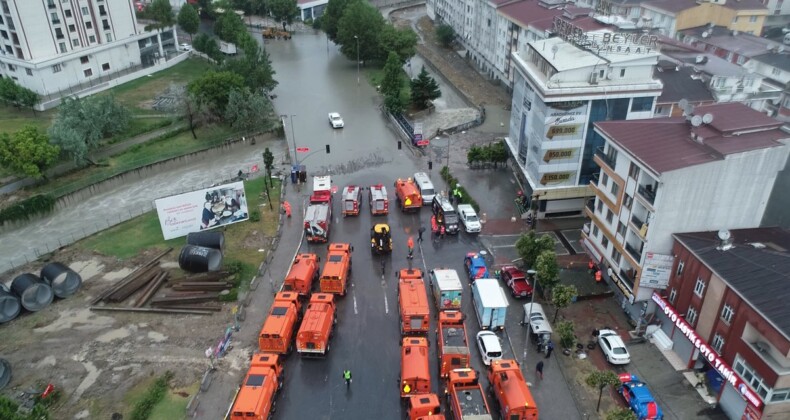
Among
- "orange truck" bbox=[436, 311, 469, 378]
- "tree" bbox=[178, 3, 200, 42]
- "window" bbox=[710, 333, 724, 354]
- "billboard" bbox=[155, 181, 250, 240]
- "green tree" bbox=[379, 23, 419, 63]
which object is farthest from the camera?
"tree" bbox=[178, 3, 200, 42]

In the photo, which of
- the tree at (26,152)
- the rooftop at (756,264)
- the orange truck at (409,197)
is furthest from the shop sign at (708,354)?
the tree at (26,152)

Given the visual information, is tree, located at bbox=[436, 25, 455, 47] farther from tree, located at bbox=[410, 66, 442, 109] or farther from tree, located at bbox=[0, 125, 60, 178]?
tree, located at bbox=[0, 125, 60, 178]

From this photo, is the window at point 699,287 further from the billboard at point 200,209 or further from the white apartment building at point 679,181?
the billboard at point 200,209

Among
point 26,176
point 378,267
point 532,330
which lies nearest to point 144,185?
point 26,176

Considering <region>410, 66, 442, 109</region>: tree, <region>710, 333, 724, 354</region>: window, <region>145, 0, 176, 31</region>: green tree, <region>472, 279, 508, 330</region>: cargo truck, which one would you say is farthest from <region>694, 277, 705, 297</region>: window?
<region>145, 0, 176, 31</region>: green tree

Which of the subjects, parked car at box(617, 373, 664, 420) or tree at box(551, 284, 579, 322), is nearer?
parked car at box(617, 373, 664, 420)

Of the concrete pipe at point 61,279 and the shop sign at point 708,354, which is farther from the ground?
the shop sign at point 708,354
